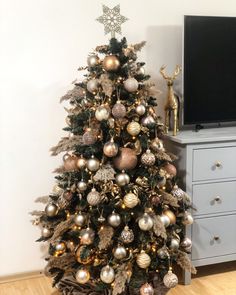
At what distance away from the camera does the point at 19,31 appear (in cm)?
248

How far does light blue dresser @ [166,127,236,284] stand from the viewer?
2.48 meters

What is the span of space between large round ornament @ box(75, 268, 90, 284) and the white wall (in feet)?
2.14

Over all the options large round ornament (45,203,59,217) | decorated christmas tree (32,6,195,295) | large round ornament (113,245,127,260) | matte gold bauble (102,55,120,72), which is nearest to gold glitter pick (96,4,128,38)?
decorated christmas tree (32,6,195,295)

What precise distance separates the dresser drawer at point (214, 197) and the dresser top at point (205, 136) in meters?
0.27

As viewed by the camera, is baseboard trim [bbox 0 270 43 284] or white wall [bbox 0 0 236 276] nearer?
white wall [bbox 0 0 236 276]

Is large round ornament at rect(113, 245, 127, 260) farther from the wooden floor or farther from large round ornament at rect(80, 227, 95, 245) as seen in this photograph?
the wooden floor

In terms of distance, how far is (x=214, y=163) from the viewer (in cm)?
252

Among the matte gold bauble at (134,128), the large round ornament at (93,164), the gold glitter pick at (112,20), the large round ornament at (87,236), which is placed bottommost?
the large round ornament at (87,236)

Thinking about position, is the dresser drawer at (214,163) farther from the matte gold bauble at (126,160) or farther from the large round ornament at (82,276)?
the large round ornament at (82,276)

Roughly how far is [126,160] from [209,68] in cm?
96

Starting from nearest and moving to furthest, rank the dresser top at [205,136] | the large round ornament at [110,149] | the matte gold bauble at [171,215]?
1. the large round ornament at [110,149]
2. the matte gold bauble at [171,215]
3. the dresser top at [205,136]

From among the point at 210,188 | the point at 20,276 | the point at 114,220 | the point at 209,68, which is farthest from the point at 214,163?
the point at 20,276

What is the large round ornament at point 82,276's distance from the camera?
2104 millimetres

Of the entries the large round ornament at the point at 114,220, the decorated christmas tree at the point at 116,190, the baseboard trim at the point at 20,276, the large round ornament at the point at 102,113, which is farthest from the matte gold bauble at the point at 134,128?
the baseboard trim at the point at 20,276
